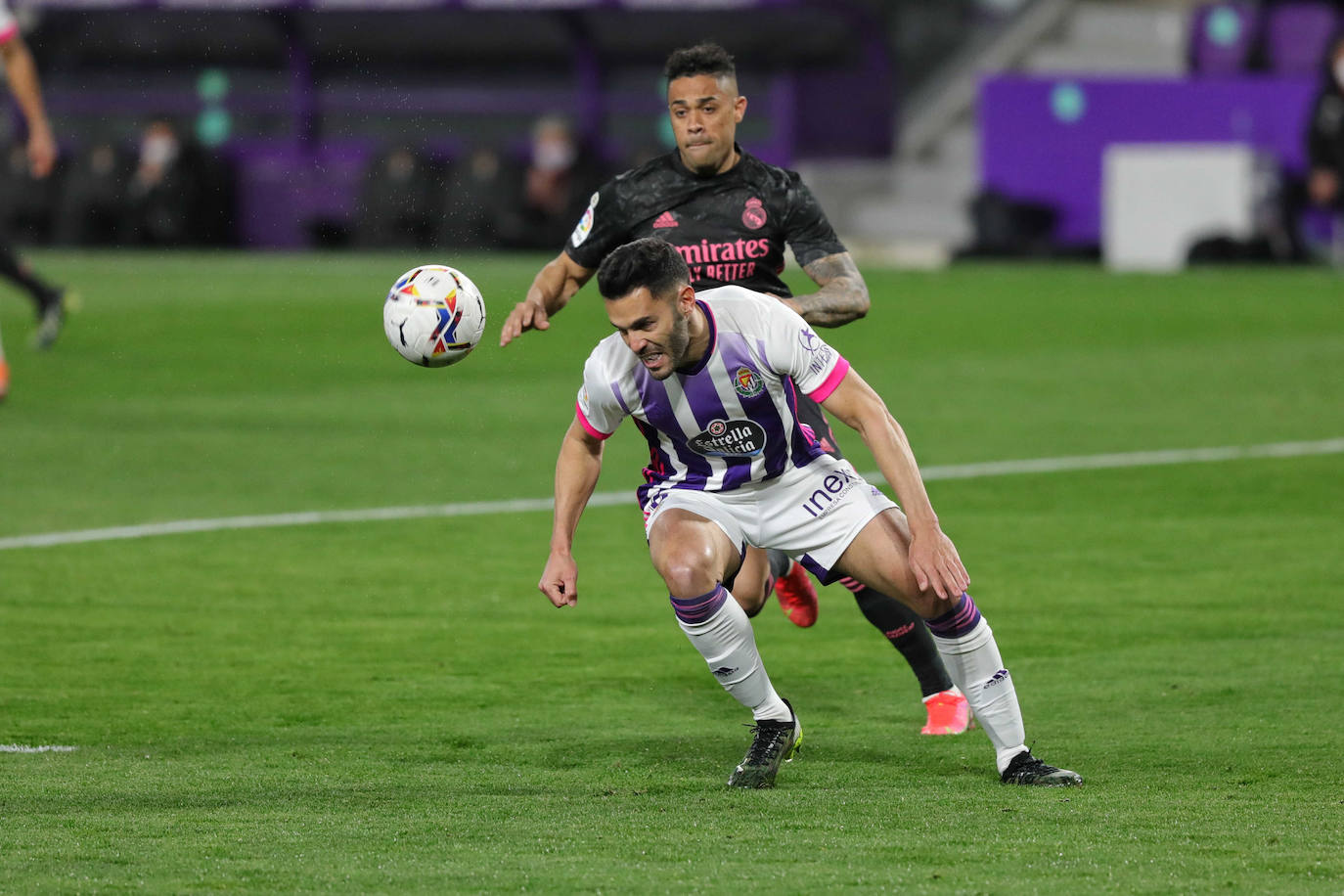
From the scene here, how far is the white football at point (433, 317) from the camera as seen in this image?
693 cm

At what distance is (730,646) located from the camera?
5.95 metres

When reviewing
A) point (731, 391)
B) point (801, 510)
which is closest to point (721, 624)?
point (801, 510)

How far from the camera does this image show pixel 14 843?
5.00m

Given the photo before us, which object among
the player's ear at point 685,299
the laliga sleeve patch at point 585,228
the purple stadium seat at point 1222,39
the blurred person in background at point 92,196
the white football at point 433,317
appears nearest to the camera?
the player's ear at point 685,299

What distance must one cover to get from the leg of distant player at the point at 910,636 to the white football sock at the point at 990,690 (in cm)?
74

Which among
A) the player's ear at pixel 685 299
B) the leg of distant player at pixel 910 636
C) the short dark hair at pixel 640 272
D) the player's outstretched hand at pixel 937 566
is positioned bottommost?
the leg of distant player at pixel 910 636

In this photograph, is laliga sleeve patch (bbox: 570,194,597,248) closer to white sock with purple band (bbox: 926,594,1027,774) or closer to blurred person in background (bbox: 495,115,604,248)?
white sock with purple band (bbox: 926,594,1027,774)

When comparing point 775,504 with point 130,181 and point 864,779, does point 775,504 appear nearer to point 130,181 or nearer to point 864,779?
point 864,779

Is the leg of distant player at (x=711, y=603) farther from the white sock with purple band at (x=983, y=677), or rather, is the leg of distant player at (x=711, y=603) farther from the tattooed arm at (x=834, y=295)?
the tattooed arm at (x=834, y=295)

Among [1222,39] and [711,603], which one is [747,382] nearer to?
[711,603]

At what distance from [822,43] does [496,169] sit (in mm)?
5699

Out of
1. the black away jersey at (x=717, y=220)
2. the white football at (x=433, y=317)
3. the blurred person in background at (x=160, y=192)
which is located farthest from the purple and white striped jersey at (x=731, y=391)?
the blurred person in background at (x=160, y=192)

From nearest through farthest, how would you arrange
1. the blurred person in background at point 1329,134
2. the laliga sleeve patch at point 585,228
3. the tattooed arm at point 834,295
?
the tattooed arm at point 834,295
the laliga sleeve patch at point 585,228
the blurred person in background at point 1329,134

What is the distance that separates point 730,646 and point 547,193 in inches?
935
